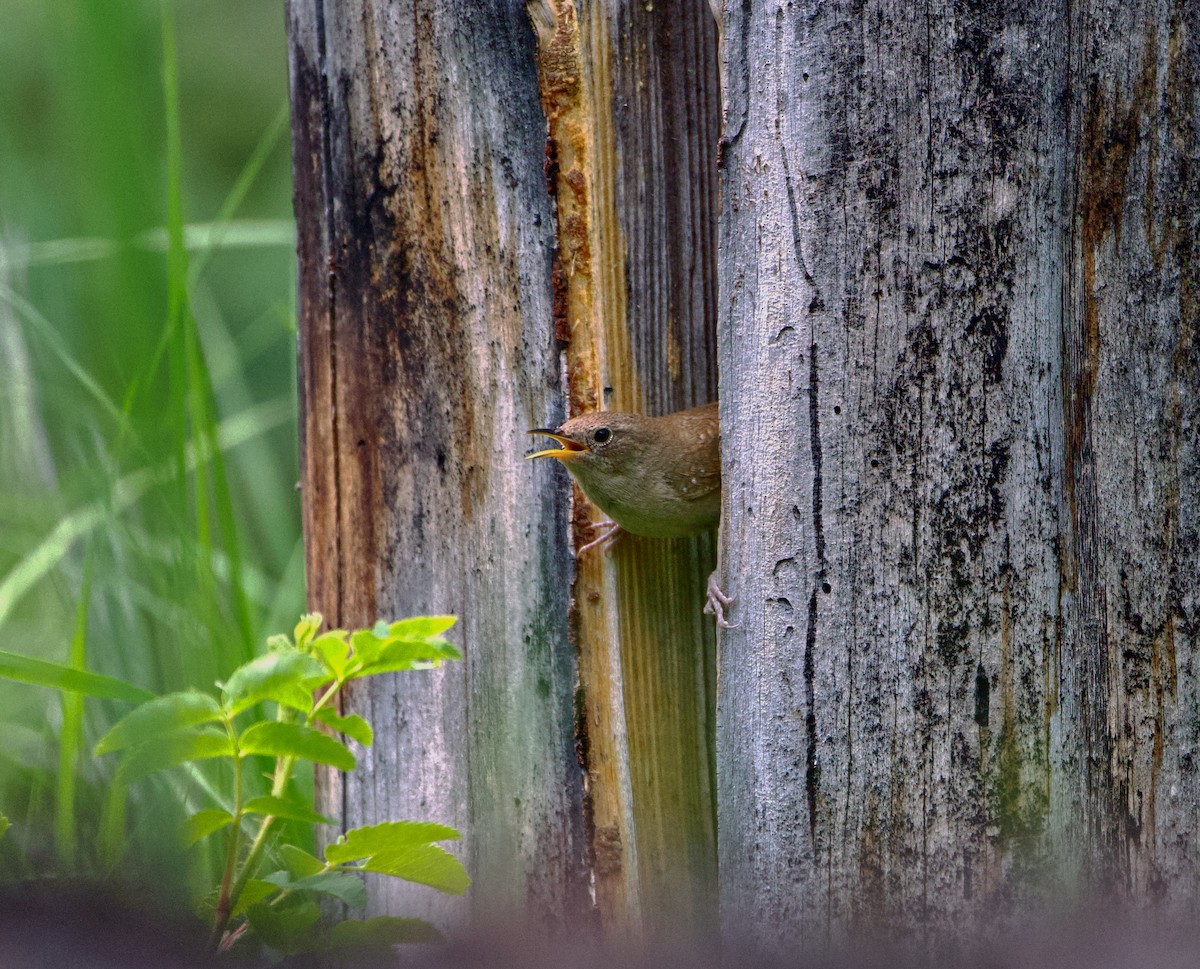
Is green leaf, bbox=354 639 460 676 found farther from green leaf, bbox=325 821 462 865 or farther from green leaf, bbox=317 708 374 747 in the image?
green leaf, bbox=325 821 462 865

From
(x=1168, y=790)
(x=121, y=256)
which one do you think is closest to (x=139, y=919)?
(x=121, y=256)

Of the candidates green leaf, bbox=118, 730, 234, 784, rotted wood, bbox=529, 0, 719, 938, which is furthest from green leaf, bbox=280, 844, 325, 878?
rotted wood, bbox=529, 0, 719, 938

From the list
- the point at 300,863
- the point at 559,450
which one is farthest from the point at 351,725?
the point at 559,450

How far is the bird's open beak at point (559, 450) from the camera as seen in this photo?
2254mm

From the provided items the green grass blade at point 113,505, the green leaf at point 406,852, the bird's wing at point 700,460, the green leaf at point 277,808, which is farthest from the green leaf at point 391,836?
the bird's wing at point 700,460

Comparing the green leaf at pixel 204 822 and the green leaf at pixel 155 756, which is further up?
the green leaf at pixel 155 756

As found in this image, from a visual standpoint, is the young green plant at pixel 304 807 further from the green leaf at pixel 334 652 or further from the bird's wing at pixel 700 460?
the bird's wing at pixel 700 460

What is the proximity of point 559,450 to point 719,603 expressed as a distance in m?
0.48

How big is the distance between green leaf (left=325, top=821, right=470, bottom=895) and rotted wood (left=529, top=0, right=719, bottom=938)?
0.34 meters

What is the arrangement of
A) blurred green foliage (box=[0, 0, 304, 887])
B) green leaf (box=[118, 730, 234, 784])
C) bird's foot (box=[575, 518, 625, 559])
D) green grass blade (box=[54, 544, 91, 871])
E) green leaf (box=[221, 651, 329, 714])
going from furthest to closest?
1. bird's foot (box=[575, 518, 625, 559])
2. green grass blade (box=[54, 544, 91, 871])
3. green leaf (box=[221, 651, 329, 714])
4. green leaf (box=[118, 730, 234, 784])
5. blurred green foliage (box=[0, 0, 304, 887])

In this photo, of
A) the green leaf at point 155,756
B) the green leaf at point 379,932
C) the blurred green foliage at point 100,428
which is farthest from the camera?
the green leaf at point 379,932

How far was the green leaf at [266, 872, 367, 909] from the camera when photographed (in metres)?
1.97

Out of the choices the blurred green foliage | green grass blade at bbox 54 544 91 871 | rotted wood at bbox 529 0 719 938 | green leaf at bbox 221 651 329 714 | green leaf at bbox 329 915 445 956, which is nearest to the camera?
the blurred green foliage

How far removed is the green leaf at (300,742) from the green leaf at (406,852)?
0.18 meters
